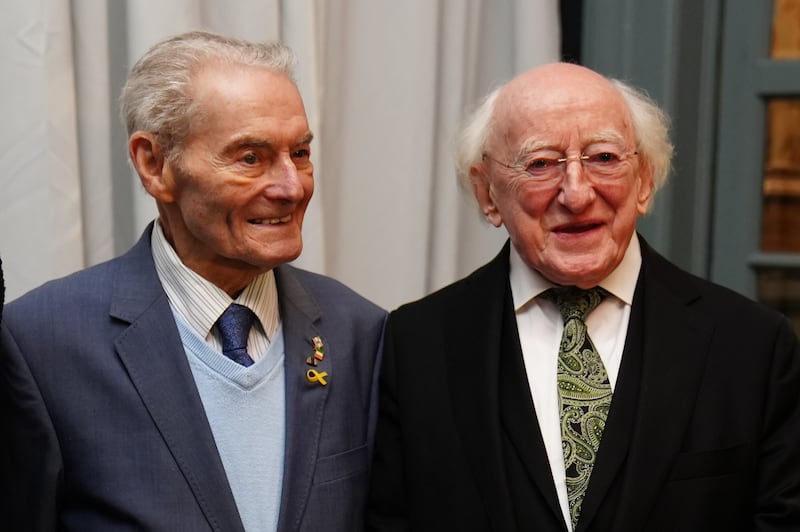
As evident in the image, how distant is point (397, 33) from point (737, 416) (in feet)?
4.45

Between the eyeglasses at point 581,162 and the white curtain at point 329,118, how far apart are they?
46 cm

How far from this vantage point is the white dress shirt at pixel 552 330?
5.70ft

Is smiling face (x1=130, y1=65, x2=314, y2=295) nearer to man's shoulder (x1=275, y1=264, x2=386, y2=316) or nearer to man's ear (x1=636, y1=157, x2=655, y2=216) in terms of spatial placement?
man's shoulder (x1=275, y1=264, x2=386, y2=316)

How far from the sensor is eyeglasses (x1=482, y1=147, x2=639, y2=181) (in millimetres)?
1756

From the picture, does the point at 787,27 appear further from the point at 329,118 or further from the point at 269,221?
the point at 269,221

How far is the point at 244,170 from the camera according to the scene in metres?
1.75

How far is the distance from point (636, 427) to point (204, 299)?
2.34ft

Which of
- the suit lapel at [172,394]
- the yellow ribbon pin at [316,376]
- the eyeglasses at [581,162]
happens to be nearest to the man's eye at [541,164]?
the eyeglasses at [581,162]

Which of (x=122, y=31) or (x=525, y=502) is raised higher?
(x=122, y=31)

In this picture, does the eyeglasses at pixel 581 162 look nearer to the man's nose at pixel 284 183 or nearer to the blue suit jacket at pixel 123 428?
the man's nose at pixel 284 183

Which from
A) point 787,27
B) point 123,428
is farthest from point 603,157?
point 787,27

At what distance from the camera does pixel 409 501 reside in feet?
6.07

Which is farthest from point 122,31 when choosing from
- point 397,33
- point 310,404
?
point 310,404

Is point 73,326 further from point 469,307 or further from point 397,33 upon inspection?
point 397,33
